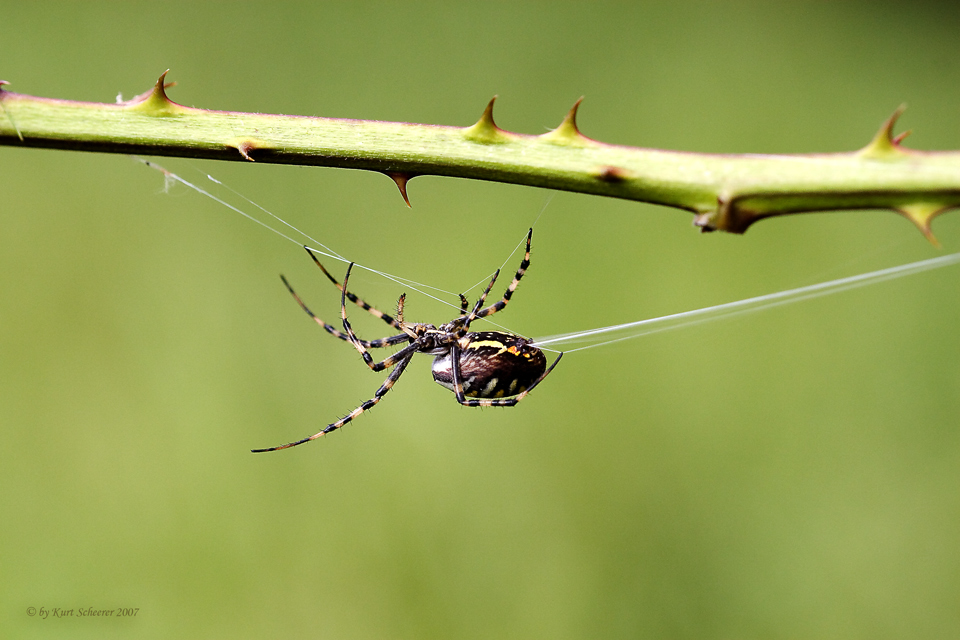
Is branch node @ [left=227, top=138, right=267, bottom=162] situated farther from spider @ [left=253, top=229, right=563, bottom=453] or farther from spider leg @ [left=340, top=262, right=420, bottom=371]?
spider leg @ [left=340, top=262, right=420, bottom=371]

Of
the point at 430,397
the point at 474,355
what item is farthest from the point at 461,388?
the point at 430,397

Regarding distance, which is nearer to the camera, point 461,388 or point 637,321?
point 461,388

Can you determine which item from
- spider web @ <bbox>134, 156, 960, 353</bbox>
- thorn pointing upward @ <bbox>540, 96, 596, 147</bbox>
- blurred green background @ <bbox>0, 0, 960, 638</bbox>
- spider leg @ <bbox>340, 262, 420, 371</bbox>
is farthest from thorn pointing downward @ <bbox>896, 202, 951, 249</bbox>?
blurred green background @ <bbox>0, 0, 960, 638</bbox>

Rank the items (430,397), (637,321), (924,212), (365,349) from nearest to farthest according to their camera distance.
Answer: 1. (924,212)
2. (365,349)
3. (637,321)
4. (430,397)

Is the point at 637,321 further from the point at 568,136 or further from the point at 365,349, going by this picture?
the point at 568,136

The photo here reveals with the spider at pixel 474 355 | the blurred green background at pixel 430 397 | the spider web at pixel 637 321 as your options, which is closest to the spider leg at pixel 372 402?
the spider at pixel 474 355

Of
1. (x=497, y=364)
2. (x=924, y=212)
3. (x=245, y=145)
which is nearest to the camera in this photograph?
(x=924, y=212)
